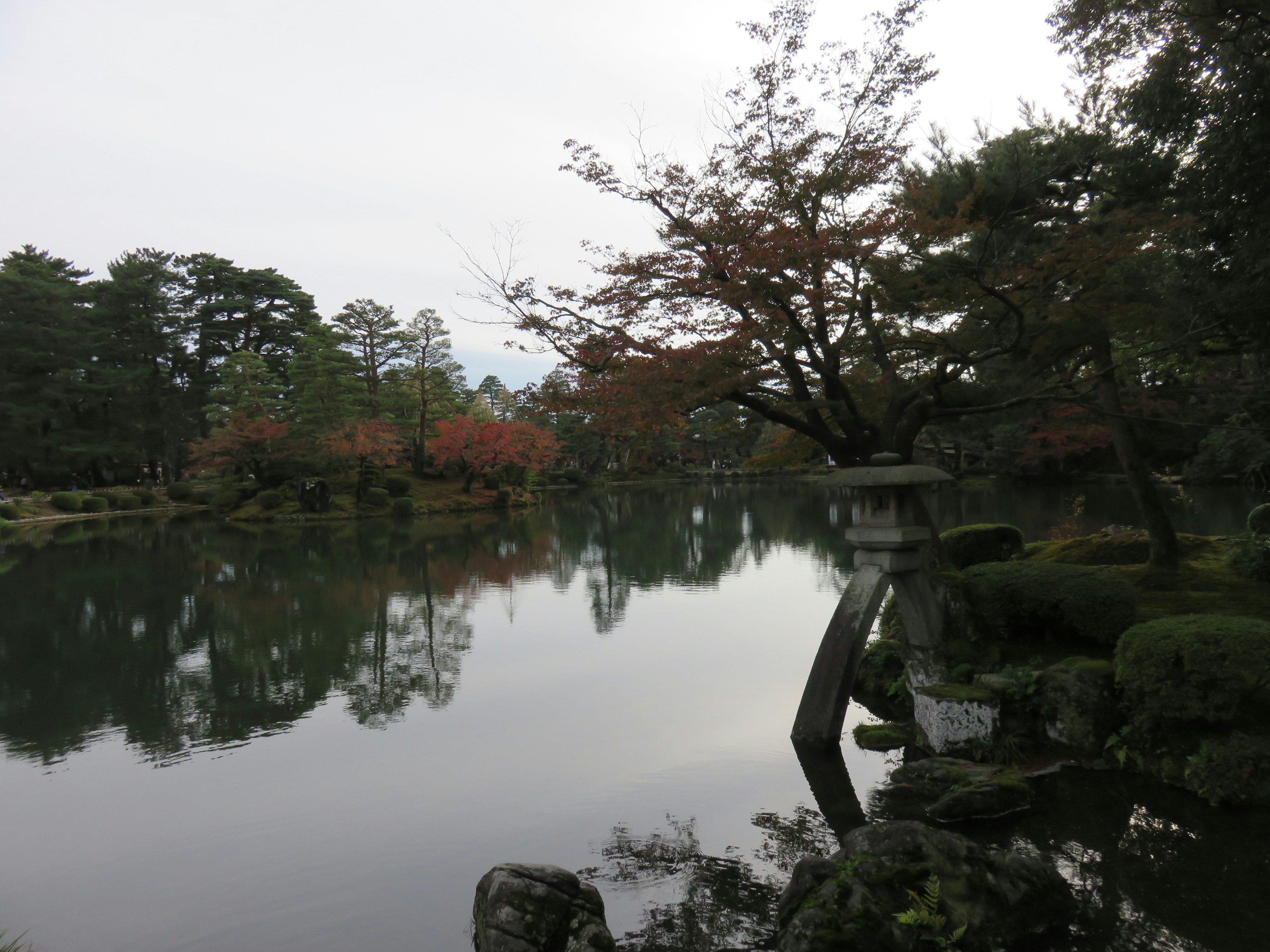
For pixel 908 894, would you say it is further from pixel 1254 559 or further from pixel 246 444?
pixel 246 444

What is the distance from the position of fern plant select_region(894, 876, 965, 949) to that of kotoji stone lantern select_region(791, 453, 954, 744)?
7.41 ft

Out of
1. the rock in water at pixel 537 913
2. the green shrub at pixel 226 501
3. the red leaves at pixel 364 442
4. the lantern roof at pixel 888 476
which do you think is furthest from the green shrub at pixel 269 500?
the rock in water at pixel 537 913

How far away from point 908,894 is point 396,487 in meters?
26.6

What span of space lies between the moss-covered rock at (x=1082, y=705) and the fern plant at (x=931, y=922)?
2.44 meters

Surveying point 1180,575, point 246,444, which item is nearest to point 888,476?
point 1180,575

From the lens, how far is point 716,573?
13.0 m

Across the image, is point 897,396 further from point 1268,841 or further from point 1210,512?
point 1210,512

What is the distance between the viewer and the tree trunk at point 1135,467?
6.98 m

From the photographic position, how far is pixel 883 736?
210 inches

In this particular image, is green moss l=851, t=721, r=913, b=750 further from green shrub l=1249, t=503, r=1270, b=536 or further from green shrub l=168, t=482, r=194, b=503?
green shrub l=168, t=482, r=194, b=503

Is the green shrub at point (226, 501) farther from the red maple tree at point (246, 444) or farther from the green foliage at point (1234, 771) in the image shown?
the green foliage at point (1234, 771)

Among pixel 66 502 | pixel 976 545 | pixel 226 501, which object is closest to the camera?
pixel 976 545

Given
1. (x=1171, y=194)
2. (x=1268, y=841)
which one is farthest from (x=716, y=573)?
(x=1268, y=841)

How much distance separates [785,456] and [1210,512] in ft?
48.9
